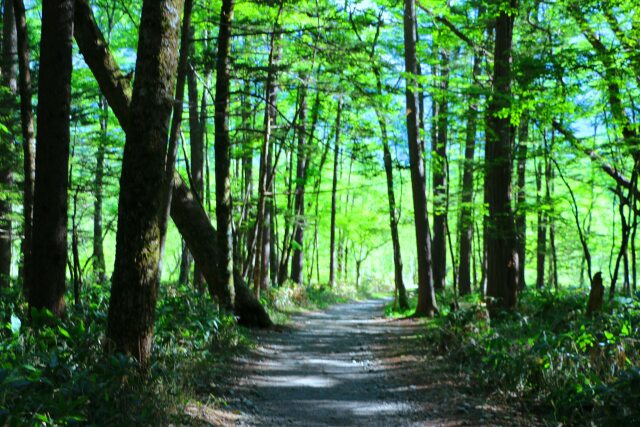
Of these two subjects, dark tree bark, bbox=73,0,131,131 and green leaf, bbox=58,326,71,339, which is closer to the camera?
green leaf, bbox=58,326,71,339

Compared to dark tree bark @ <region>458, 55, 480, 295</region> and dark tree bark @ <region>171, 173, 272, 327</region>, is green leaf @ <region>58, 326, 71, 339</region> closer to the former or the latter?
dark tree bark @ <region>171, 173, 272, 327</region>

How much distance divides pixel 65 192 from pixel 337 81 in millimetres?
6344

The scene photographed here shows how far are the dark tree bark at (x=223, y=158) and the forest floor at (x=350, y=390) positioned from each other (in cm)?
155

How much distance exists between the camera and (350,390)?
661 cm

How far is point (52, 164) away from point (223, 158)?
4145 mm

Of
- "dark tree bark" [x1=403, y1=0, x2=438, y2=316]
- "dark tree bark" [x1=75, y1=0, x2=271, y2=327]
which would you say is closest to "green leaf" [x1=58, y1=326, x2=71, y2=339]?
"dark tree bark" [x1=75, y1=0, x2=271, y2=327]

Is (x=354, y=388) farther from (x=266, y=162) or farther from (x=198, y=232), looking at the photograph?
(x=266, y=162)

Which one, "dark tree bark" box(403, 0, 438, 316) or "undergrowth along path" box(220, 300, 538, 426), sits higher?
"dark tree bark" box(403, 0, 438, 316)

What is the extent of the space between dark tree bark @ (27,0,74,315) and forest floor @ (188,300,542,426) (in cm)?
250

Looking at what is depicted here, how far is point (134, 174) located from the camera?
5.36 meters

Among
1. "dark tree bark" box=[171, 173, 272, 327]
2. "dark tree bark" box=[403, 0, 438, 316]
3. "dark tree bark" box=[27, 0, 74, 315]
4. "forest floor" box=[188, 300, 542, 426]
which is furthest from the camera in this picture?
"dark tree bark" box=[403, 0, 438, 316]

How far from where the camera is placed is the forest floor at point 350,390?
5294mm

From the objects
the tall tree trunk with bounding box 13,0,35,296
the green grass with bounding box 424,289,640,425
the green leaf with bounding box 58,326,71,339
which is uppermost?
the tall tree trunk with bounding box 13,0,35,296

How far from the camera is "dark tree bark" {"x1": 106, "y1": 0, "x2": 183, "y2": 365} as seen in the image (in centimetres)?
536
